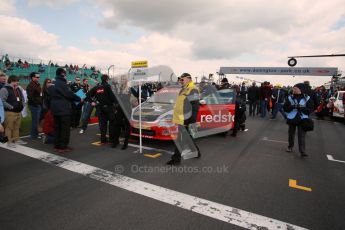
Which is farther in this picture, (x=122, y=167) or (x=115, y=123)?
(x=115, y=123)

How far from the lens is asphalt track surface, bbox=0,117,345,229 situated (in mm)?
3047

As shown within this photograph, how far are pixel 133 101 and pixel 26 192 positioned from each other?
4380 mm

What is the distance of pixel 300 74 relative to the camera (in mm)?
27656

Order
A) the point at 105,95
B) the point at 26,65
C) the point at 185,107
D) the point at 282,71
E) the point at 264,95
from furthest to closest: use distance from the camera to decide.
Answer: the point at 282,71 → the point at 26,65 → the point at 264,95 → the point at 105,95 → the point at 185,107

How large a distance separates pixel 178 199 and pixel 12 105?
4674 millimetres

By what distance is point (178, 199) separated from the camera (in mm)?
3617

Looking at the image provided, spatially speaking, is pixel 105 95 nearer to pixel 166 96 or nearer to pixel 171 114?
pixel 171 114

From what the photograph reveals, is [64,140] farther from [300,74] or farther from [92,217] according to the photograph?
[300,74]

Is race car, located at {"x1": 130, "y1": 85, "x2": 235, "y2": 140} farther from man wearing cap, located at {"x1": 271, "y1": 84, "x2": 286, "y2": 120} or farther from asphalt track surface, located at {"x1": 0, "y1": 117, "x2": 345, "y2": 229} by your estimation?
man wearing cap, located at {"x1": 271, "y1": 84, "x2": 286, "y2": 120}

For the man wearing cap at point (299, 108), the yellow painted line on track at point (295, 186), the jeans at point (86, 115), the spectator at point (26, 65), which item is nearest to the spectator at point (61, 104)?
the jeans at point (86, 115)

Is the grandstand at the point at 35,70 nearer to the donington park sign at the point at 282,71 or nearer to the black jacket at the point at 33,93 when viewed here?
the black jacket at the point at 33,93

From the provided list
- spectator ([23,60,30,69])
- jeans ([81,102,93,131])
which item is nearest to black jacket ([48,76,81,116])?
jeans ([81,102,93,131])

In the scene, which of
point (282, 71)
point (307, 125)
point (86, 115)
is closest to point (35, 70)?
point (86, 115)

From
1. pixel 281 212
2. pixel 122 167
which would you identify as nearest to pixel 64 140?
pixel 122 167
